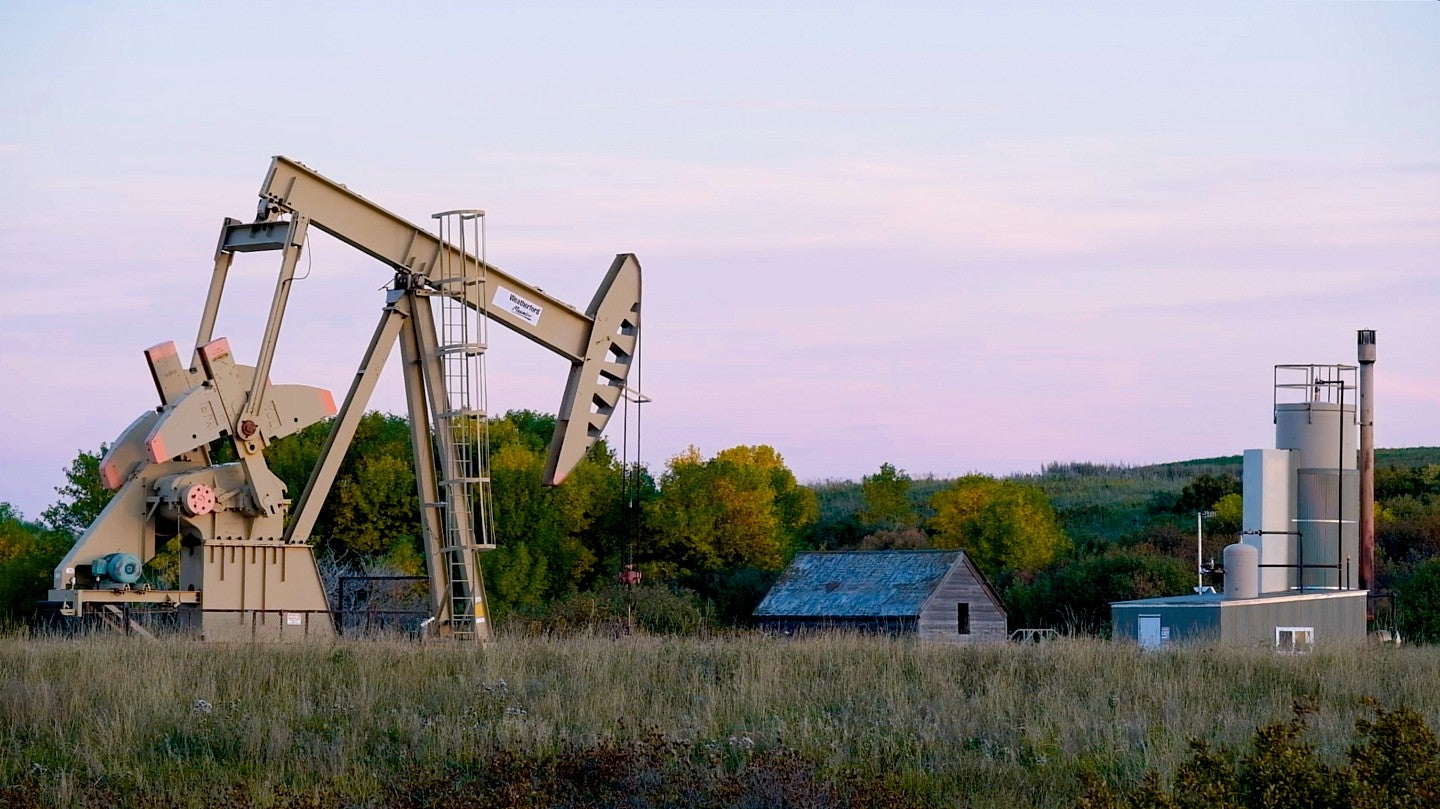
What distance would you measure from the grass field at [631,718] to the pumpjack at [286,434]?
71.5 inches

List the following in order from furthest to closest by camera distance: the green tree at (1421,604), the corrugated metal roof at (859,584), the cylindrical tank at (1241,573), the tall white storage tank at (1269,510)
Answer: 1. the corrugated metal roof at (859,584)
2. the green tree at (1421,604)
3. the tall white storage tank at (1269,510)
4. the cylindrical tank at (1241,573)

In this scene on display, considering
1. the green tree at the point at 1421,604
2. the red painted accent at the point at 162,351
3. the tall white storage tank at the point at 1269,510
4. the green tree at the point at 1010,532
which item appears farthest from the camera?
the green tree at the point at 1010,532

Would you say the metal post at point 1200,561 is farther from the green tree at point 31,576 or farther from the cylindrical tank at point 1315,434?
the green tree at point 31,576

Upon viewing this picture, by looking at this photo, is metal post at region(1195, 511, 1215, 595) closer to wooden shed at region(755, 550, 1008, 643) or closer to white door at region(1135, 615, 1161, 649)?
wooden shed at region(755, 550, 1008, 643)

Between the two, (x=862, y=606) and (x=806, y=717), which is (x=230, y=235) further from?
(x=862, y=606)

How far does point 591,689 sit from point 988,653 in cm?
402

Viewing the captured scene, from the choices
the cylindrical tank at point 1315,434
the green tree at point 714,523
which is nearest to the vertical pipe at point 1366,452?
the cylindrical tank at point 1315,434

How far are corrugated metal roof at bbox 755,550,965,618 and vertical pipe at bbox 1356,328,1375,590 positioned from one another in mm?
7697

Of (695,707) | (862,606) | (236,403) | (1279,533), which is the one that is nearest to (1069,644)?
(695,707)

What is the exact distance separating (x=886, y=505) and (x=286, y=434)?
38.4m

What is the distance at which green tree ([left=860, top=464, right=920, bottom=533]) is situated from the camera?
5359cm

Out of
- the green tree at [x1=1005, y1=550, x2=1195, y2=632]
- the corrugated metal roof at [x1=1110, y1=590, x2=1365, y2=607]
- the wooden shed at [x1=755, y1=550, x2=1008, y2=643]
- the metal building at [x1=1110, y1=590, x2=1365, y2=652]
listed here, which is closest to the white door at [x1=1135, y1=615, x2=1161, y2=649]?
the metal building at [x1=1110, y1=590, x2=1365, y2=652]

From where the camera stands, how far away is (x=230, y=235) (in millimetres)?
16797

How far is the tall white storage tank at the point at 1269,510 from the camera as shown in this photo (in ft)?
82.3
